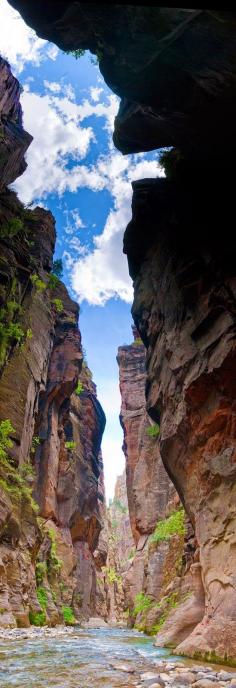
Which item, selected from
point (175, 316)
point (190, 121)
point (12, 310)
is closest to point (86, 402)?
point (12, 310)

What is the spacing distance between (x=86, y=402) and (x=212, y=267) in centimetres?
3689

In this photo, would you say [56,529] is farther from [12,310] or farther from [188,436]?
[188,436]

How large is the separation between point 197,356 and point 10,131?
18001 mm

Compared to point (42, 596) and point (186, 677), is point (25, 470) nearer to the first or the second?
point (42, 596)

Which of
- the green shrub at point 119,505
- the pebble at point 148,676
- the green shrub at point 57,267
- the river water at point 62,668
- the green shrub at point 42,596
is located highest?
the green shrub at point 57,267

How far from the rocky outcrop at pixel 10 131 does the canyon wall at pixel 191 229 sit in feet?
31.6

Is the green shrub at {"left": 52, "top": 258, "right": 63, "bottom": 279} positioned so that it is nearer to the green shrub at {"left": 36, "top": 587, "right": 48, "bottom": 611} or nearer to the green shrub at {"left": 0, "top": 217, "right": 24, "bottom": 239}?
the green shrub at {"left": 0, "top": 217, "right": 24, "bottom": 239}

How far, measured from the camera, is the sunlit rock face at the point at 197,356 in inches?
339

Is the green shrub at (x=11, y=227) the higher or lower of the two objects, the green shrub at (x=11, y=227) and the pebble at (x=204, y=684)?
the higher

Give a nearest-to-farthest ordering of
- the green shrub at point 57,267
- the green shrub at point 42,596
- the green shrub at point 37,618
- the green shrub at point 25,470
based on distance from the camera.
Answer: the green shrub at point 37,618 < the green shrub at point 25,470 < the green shrub at point 42,596 < the green shrub at point 57,267

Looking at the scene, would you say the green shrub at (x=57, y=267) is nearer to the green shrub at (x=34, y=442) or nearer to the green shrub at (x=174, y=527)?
the green shrub at (x=34, y=442)

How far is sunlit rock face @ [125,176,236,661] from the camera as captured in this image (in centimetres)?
862

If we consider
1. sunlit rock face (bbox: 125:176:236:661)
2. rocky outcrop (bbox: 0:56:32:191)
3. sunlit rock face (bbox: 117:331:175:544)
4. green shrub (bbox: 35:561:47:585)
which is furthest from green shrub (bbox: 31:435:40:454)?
rocky outcrop (bbox: 0:56:32:191)

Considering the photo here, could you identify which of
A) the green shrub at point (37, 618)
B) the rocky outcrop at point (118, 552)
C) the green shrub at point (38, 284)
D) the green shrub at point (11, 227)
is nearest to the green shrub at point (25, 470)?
the green shrub at point (37, 618)
